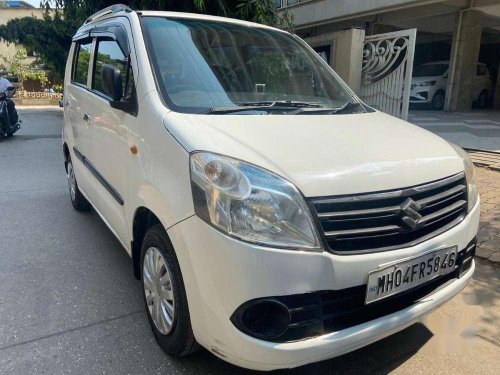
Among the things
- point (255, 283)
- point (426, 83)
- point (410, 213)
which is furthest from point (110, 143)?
point (426, 83)

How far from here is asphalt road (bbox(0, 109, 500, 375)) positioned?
223 cm

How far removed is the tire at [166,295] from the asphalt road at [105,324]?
0.51ft

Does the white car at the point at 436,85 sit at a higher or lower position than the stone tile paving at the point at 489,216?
higher

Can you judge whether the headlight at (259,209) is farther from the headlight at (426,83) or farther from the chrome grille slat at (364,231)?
the headlight at (426,83)

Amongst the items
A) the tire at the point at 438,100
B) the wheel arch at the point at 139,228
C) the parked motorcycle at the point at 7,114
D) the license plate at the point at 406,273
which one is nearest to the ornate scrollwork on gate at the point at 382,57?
the license plate at the point at 406,273

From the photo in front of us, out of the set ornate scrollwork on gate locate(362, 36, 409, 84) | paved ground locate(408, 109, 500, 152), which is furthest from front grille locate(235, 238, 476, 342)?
paved ground locate(408, 109, 500, 152)

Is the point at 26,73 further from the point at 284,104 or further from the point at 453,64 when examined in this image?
the point at 284,104

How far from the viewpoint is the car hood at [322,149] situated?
5.87ft

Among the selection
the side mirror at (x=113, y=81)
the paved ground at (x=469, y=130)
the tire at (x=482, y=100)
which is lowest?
the paved ground at (x=469, y=130)

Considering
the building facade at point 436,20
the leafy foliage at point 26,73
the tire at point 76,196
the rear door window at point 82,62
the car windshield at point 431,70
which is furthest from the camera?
the leafy foliage at point 26,73

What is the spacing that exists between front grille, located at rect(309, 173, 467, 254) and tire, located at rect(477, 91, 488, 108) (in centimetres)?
1648

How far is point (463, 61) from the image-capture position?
1397 cm

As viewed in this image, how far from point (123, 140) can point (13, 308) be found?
1330 mm

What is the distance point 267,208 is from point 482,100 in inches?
689
